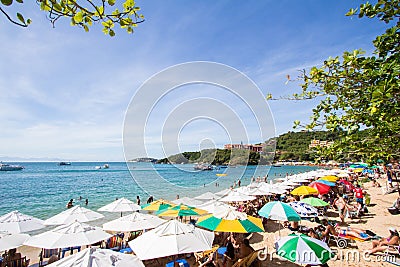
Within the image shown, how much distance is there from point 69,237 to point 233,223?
4.42 m

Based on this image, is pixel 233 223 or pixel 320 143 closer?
pixel 320 143

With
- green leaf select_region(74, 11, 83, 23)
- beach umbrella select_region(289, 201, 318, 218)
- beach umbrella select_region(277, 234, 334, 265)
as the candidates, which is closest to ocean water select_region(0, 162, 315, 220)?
beach umbrella select_region(289, 201, 318, 218)

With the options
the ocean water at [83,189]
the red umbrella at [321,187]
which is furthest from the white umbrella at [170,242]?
the ocean water at [83,189]

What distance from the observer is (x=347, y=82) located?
318cm

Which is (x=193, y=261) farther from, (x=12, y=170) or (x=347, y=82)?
(x=12, y=170)

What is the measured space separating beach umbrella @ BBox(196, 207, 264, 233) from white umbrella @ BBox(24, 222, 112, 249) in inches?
121

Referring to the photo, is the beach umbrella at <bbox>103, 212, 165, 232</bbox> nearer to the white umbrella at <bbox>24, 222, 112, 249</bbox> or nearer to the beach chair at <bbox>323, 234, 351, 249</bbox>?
the white umbrella at <bbox>24, 222, 112, 249</bbox>

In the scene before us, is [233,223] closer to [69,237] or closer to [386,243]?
[69,237]

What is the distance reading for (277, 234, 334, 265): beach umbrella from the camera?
438 centimetres

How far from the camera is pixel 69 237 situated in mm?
6168

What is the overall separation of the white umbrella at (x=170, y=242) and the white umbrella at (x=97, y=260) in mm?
745

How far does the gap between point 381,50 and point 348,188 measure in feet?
60.6

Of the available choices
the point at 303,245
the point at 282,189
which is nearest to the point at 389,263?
the point at 303,245

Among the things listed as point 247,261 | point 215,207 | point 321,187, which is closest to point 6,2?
point 247,261
